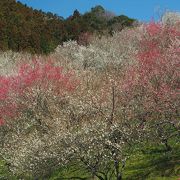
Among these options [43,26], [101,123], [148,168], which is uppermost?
[43,26]

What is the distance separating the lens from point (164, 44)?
156 ft

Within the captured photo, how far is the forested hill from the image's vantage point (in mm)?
78625

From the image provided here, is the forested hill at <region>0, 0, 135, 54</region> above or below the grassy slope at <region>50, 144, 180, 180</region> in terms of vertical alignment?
above

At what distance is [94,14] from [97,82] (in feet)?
214

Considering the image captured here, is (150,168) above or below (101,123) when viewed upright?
below

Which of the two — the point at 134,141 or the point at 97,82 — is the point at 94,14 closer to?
the point at 97,82

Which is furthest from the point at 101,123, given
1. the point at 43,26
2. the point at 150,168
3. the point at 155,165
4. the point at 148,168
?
the point at 43,26

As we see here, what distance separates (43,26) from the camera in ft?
291

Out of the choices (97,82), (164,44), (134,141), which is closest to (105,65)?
(164,44)

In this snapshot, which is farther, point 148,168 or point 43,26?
point 43,26

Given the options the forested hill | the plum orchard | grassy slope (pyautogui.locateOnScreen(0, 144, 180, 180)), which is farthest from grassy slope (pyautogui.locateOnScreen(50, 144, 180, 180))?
the forested hill

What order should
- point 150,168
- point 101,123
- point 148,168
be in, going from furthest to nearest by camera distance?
point 148,168
point 150,168
point 101,123

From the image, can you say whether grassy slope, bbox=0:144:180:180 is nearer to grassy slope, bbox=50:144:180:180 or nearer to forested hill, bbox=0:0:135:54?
grassy slope, bbox=50:144:180:180

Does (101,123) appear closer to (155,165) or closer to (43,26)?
(155,165)
